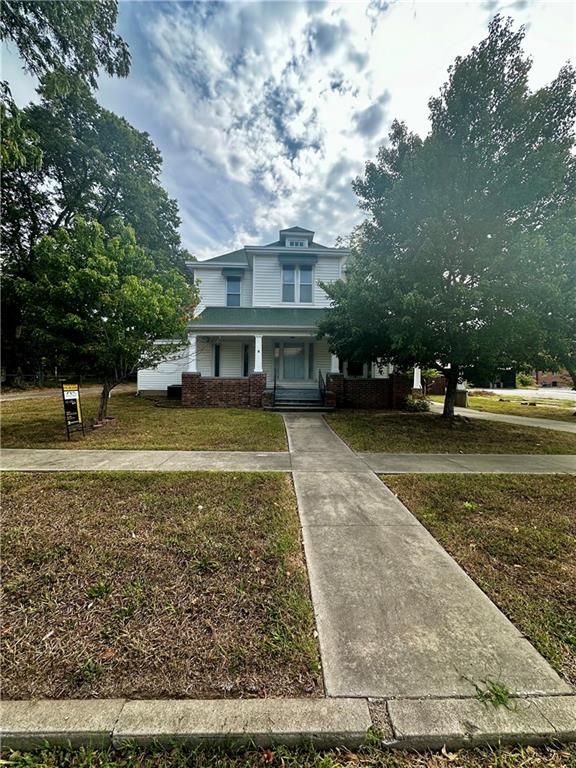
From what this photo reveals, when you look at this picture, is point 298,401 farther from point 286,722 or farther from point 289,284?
point 286,722

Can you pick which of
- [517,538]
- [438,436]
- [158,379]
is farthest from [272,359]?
[517,538]

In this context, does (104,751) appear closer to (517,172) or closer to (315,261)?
(517,172)

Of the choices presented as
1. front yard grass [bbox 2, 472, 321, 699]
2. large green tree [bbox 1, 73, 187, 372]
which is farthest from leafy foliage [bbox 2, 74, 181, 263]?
front yard grass [bbox 2, 472, 321, 699]

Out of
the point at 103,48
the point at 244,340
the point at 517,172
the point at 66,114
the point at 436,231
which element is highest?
the point at 66,114

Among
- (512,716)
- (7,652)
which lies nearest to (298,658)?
(512,716)

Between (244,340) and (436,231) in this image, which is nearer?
(436,231)

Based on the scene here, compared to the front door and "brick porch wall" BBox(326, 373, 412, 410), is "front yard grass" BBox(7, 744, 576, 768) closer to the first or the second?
"brick porch wall" BBox(326, 373, 412, 410)

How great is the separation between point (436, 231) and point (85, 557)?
30.4 ft

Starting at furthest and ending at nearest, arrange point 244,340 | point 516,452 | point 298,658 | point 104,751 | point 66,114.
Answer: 1. point 66,114
2. point 244,340
3. point 516,452
4. point 298,658
5. point 104,751

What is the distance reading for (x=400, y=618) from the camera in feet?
7.11

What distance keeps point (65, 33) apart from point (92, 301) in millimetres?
5196

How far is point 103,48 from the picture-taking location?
281 inches

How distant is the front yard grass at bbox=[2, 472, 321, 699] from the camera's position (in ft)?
5.64

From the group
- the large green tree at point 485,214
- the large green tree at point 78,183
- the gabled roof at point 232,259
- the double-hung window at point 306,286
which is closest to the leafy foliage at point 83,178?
the large green tree at point 78,183
